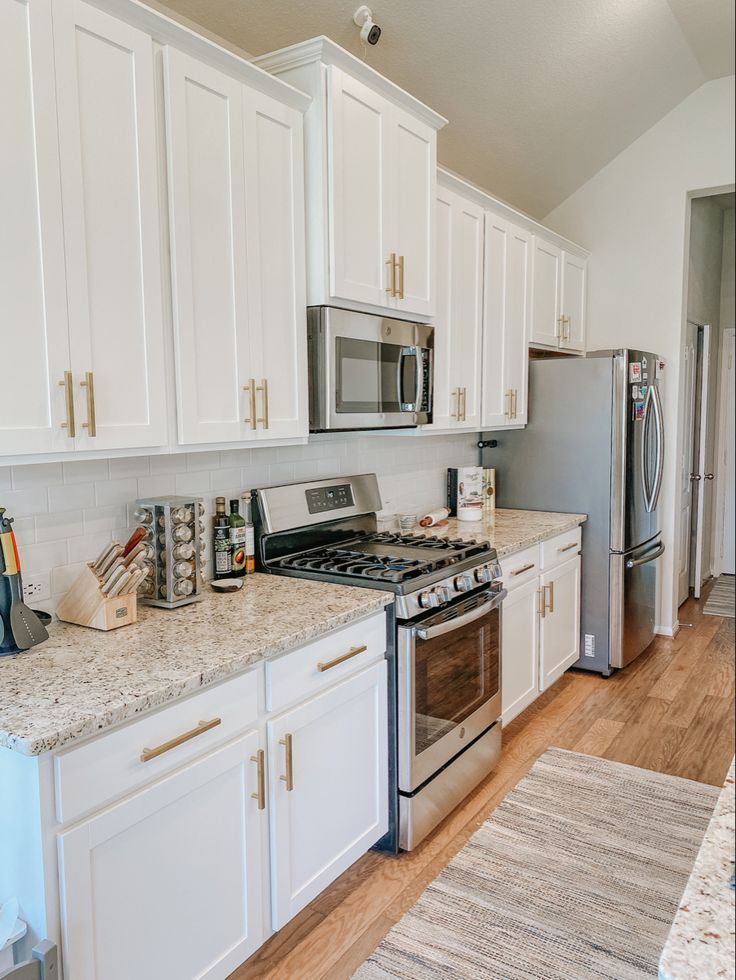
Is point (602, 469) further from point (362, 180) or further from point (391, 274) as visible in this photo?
point (362, 180)

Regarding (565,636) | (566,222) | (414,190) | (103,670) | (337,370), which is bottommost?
(565,636)

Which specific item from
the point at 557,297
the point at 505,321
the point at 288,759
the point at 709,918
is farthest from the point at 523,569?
the point at 709,918

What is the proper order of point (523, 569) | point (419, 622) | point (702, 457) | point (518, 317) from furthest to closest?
1. point (702, 457)
2. point (518, 317)
3. point (523, 569)
4. point (419, 622)

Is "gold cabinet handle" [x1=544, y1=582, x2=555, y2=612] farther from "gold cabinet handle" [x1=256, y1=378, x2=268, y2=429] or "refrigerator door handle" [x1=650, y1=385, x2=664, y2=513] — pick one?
"gold cabinet handle" [x1=256, y1=378, x2=268, y2=429]

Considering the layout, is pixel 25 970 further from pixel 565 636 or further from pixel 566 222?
pixel 566 222

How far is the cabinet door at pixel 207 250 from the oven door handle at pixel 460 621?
2.57 feet

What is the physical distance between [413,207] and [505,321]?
1.08 m

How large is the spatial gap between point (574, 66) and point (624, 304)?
5.19ft

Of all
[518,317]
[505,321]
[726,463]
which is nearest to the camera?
[505,321]

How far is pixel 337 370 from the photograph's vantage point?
2.41 metres

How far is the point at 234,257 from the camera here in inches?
81.4

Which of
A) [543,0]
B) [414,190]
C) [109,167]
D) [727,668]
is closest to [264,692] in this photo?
[109,167]

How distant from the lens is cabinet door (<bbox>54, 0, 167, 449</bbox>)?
5.32 feet

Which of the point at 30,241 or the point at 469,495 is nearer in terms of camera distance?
the point at 30,241
